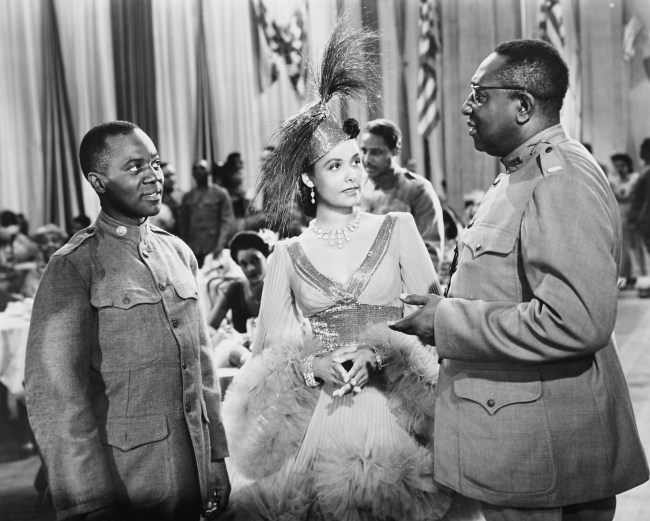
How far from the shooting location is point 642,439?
14.8 ft

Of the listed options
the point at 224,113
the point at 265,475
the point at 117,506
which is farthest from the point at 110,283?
the point at 224,113

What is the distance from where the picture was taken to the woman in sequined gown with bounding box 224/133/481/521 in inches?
88.2

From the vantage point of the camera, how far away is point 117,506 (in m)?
2.05

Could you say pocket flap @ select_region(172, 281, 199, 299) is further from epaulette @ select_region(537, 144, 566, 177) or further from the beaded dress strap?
epaulette @ select_region(537, 144, 566, 177)

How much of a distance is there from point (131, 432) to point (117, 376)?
0.15 metres

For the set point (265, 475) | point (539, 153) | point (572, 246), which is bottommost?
point (265, 475)

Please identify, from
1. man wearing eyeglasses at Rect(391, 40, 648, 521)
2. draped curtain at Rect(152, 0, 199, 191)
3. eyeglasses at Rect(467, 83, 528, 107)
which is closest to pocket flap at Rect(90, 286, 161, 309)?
man wearing eyeglasses at Rect(391, 40, 648, 521)

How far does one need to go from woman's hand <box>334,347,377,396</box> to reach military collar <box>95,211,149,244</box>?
680mm

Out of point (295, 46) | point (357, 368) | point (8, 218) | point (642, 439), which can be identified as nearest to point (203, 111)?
point (295, 46)

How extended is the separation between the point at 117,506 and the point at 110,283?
569mm

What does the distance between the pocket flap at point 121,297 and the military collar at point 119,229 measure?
16 centimetres

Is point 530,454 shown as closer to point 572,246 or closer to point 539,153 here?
Answer: point 572,246

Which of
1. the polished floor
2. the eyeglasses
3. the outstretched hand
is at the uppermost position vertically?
the eyeglasses

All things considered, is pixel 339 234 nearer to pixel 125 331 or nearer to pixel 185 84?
pixel 125 331
